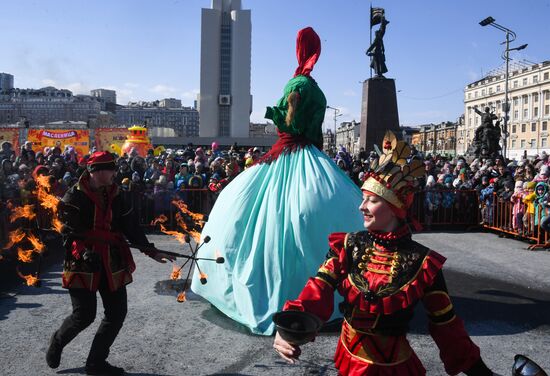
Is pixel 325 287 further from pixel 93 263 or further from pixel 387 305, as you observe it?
pixel 93 263

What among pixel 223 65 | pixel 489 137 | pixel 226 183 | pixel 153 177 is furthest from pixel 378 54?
pixel 223 65

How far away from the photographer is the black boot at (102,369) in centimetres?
406

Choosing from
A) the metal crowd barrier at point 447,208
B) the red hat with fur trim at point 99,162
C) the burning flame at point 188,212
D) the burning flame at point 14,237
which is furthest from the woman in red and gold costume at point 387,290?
the metal crowd barrier at point 447,208

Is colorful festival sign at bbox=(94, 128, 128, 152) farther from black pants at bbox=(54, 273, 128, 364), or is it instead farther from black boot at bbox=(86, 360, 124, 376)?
black boot at bbox=(86, 360, 124, 376)

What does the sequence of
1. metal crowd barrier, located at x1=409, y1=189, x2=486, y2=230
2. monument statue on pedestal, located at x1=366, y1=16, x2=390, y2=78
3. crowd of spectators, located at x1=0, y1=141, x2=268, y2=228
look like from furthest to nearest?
monument statue on pedestal, located at x1=366, y1=16, x2=390, y2=78 → metal crowd barrier, located at x1=409, y1=189, x2=486, y2=230 → crowd of spectators, located at x1=0, y1=141, x2=268, y2=228

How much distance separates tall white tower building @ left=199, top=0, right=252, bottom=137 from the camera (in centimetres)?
8188

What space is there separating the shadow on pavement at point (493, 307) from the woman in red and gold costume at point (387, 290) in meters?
2.75

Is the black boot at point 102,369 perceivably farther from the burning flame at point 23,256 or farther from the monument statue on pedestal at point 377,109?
the monument statue on pedestal at point 377,109

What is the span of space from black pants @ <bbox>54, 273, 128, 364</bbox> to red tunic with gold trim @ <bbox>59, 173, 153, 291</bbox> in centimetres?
9

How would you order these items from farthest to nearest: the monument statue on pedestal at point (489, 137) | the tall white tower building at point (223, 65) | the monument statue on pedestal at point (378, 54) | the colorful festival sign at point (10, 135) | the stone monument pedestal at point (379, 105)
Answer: the tall white tower building at point (223, 65)
the monument statue on pedestal at point (489, 137)
the colorful festival sign at point (10, 135)
the monument statue on pedestal at point (378, 54)
the stone monument pedestal at point (379, 105)

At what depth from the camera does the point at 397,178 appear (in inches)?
106

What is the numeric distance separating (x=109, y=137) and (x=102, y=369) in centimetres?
2370

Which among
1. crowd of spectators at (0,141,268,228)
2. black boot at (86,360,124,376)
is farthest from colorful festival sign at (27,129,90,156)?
black boot at (86,360,124,376)

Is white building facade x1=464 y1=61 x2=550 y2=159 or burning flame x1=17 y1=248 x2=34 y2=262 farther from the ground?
white building facade x1=464 y1=61 x2=550 y2=159
